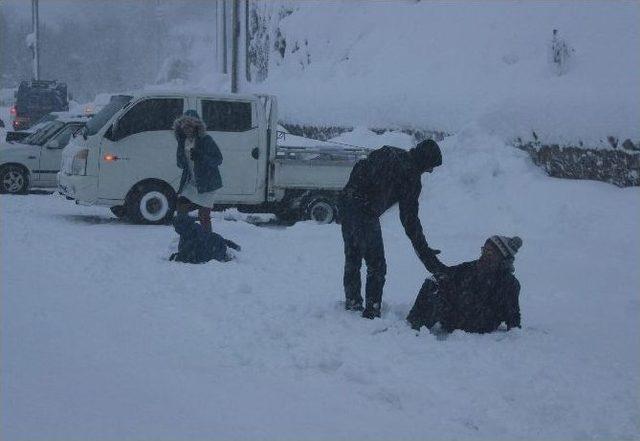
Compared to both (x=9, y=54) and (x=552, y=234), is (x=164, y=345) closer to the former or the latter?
(x=552, y=234)

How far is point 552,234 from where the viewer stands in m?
11.6

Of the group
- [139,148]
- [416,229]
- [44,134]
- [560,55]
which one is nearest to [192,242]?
[416,229]

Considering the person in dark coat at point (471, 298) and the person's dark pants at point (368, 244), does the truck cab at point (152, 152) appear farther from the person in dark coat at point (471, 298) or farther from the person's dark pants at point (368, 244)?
the person in dark coat at point (471, 298)

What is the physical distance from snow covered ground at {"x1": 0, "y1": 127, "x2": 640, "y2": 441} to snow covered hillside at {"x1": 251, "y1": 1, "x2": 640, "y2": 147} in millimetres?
2906

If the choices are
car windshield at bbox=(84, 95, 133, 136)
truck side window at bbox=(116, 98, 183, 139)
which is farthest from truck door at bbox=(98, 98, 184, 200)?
car windshield at bbox=(84, 95, 133, 136)

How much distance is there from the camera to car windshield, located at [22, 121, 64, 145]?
16594 mm

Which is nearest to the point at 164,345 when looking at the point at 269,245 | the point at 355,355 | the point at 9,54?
the point at 355,355

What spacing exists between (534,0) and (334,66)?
29.8 feet

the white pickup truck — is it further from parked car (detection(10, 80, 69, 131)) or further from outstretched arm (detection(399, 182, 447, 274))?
parked car (detection(10, 80, 69, 131))

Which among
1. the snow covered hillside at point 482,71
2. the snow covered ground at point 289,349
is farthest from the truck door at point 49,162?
the snow covered hillside at point 482,71

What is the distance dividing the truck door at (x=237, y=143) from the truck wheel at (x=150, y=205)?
2.63ft

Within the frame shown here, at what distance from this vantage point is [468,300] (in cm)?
637

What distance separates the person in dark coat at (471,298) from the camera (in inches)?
A: 250

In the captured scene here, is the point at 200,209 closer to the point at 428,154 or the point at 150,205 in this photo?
the point at 150,205
